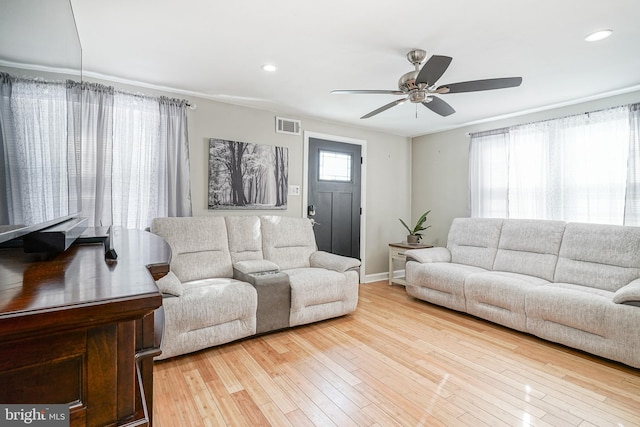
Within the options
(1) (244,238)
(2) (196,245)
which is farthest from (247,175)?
(2) (196,245)

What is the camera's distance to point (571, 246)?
10.1 ft

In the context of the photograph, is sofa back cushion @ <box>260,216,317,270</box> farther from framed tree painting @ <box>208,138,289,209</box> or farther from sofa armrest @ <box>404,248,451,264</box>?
sofa armrest @ <box>404,248,451,264</box>

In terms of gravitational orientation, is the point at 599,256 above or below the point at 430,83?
below

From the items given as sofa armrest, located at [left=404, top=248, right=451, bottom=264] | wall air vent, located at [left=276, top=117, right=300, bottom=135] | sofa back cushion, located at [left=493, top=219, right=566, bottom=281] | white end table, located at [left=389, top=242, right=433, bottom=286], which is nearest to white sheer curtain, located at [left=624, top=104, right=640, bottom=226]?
sofa back cushion, located at [left=493, top=219, right=566, bottom=281]

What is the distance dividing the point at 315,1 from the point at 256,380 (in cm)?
239

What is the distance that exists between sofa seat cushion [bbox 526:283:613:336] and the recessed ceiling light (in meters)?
1.91

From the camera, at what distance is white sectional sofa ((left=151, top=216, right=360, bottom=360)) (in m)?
2.32

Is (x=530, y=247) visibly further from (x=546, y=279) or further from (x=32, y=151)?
(x=32, y=151)

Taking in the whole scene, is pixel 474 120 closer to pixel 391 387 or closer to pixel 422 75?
pixel 422 75

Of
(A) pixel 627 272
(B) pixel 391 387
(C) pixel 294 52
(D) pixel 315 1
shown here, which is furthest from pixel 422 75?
(A) pixel 627 272

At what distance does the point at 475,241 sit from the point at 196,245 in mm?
3250

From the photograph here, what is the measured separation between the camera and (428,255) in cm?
384

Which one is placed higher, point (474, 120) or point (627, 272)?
point (474, 120)

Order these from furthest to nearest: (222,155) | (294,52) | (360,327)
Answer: (222,155) → (360,327) → (294,52)
